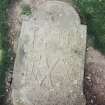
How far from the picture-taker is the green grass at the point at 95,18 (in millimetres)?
4723

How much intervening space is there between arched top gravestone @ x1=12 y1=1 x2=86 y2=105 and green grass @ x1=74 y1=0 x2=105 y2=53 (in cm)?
26

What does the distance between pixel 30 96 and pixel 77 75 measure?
0.74 metres

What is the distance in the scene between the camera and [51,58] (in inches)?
167

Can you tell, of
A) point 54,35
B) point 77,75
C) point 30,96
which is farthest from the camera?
point 54,35

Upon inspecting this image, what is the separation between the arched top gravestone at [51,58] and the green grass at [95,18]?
26 cm

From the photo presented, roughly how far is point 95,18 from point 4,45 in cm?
153

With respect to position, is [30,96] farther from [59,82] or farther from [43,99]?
[59,82]

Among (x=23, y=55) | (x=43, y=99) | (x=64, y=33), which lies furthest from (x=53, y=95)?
(x=64, y=33)

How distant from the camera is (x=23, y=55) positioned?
4.23 m

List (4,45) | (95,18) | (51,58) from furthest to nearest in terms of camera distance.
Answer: (95,18) → (4,45) → (51,58)

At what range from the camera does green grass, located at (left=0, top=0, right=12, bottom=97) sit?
4352 mm

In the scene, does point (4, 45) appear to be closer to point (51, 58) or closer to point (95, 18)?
point (51, 58)

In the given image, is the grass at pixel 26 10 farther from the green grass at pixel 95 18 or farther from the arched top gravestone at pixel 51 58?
the green grass at pixel 95 18

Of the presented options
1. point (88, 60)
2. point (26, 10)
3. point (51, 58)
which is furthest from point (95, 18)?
point (26, 10)
